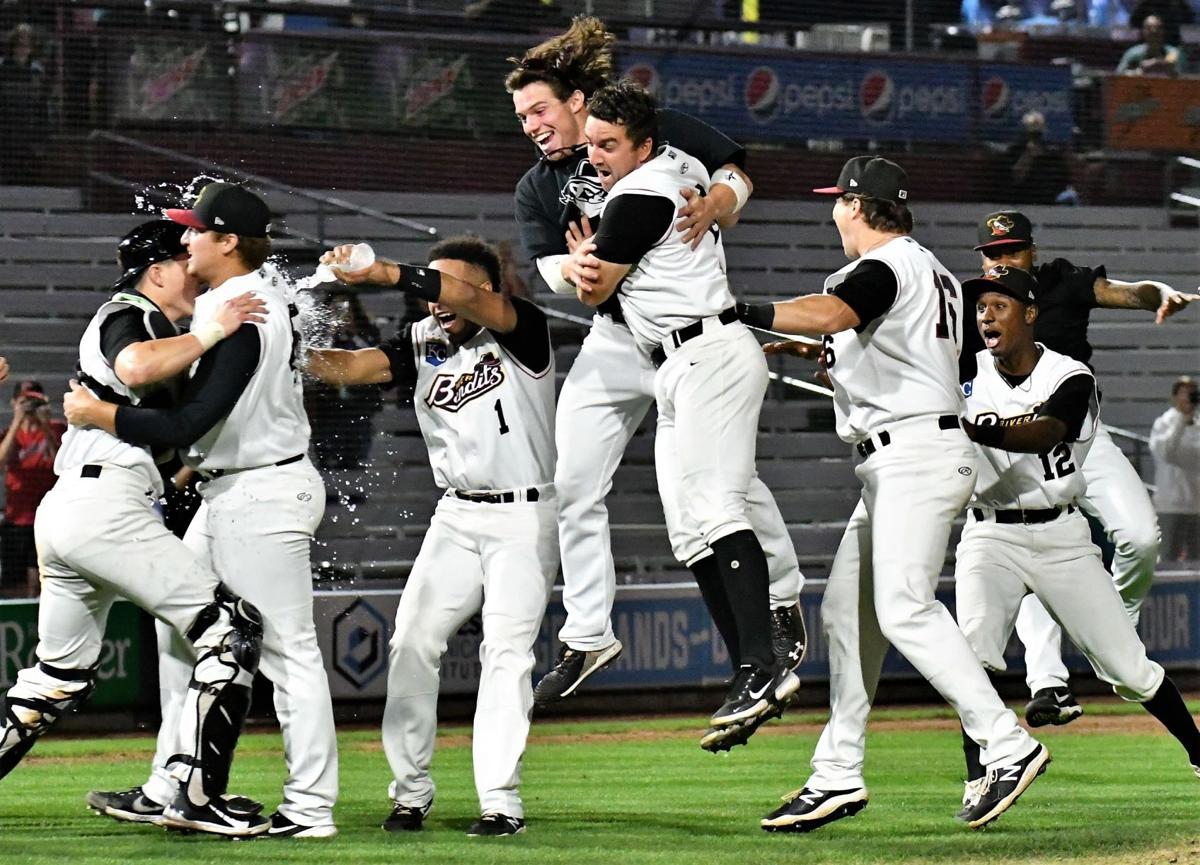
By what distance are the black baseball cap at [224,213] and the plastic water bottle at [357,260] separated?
38cm

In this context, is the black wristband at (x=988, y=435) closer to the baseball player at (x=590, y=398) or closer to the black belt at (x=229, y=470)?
the baseball player at (x=590, y=398)

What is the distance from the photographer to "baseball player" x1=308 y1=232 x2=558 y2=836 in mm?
4977

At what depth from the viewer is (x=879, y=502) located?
16.0ft

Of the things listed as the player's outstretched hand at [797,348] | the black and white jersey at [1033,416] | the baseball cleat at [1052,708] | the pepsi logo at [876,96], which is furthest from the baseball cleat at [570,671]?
the pepsi logo at [876,96]

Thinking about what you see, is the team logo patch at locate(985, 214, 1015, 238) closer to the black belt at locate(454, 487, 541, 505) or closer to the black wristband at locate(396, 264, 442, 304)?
the black belt at locate(454, 487, 541, 505)

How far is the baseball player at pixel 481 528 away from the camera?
16.3ft

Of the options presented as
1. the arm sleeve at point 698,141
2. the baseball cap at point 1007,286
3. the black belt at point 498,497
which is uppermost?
the arm sleeve at point 698,141

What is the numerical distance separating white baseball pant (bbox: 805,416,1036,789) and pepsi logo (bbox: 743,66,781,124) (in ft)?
29.0

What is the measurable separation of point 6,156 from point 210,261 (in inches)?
295

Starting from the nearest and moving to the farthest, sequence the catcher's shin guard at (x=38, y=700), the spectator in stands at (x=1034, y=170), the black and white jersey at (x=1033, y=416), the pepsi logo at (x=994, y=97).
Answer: the catcher's shin guard at (x=38, y=700) < the black and white jersey at (x=1033, y=416) < the spectator in stands at (x=1034, y=170) < the pepsi logo at (x=994, y=97)

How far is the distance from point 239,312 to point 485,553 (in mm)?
1016

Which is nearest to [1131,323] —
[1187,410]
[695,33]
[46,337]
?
[1187,410]

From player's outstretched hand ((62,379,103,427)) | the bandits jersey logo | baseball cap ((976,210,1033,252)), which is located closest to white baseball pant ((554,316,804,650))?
the bandits jersey logo

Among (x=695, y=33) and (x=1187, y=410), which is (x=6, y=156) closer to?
(x=695, y=33)
